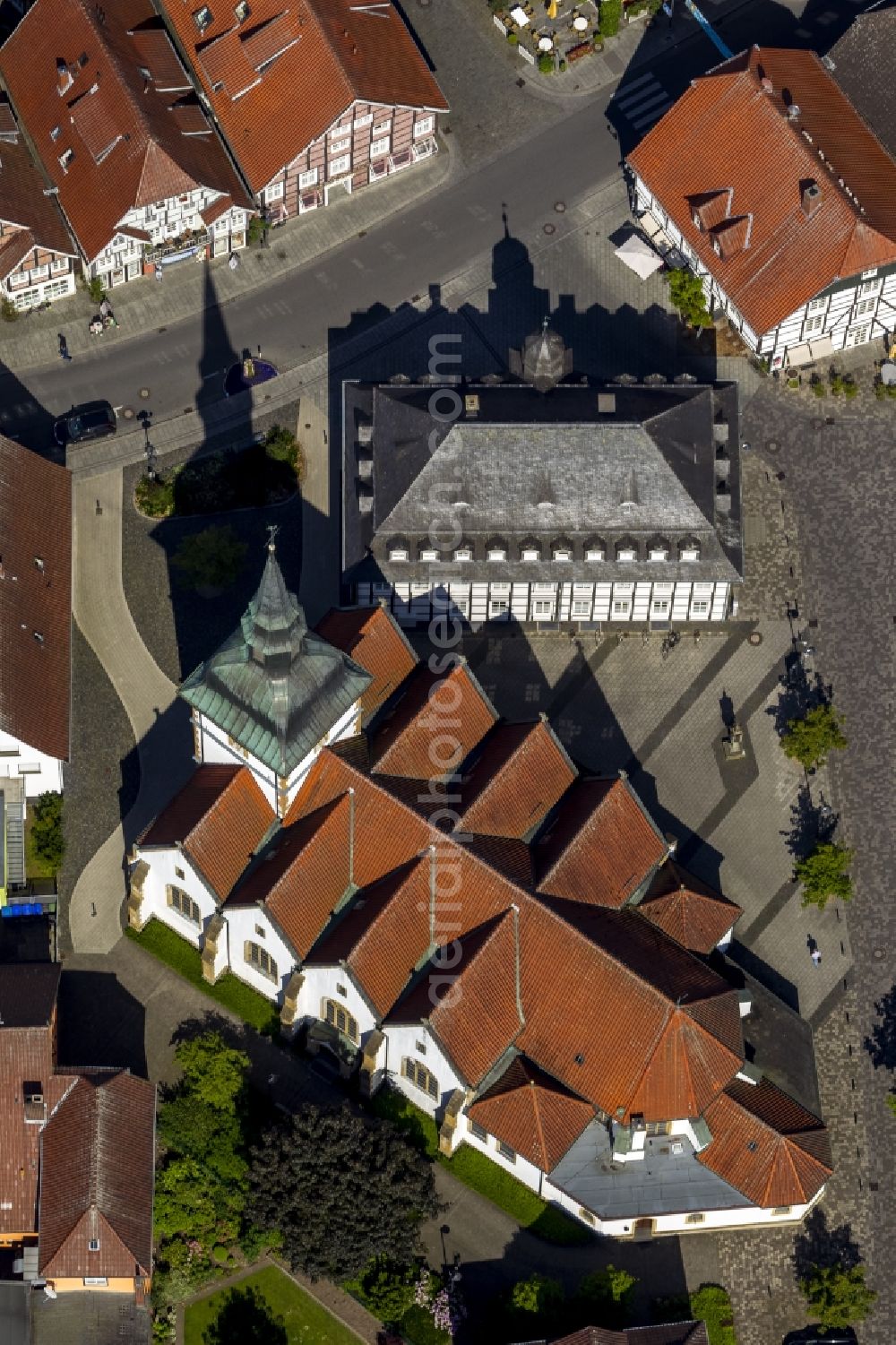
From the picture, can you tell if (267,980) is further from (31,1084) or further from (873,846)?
(873,846)

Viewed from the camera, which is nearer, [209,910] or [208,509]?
[209,910]

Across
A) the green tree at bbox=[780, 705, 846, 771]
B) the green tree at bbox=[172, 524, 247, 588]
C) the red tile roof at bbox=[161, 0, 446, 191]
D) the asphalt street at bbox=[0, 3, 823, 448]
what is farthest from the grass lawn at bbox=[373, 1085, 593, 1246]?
the red tile roof at bbox=[161, 0, 446, 191]

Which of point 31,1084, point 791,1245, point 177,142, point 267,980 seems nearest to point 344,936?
point 267,980

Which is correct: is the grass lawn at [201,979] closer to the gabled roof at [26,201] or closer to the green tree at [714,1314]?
the green tree at [714,1314]

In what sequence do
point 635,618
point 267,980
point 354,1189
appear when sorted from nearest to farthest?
point 354,1189 < point 267,980 < point 635,618

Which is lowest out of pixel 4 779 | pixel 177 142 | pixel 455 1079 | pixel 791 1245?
pixel 791 1245

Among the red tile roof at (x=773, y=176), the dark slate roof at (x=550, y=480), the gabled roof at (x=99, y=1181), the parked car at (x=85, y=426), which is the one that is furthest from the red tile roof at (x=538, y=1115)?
the red tile roof at (x=773, y=176)
